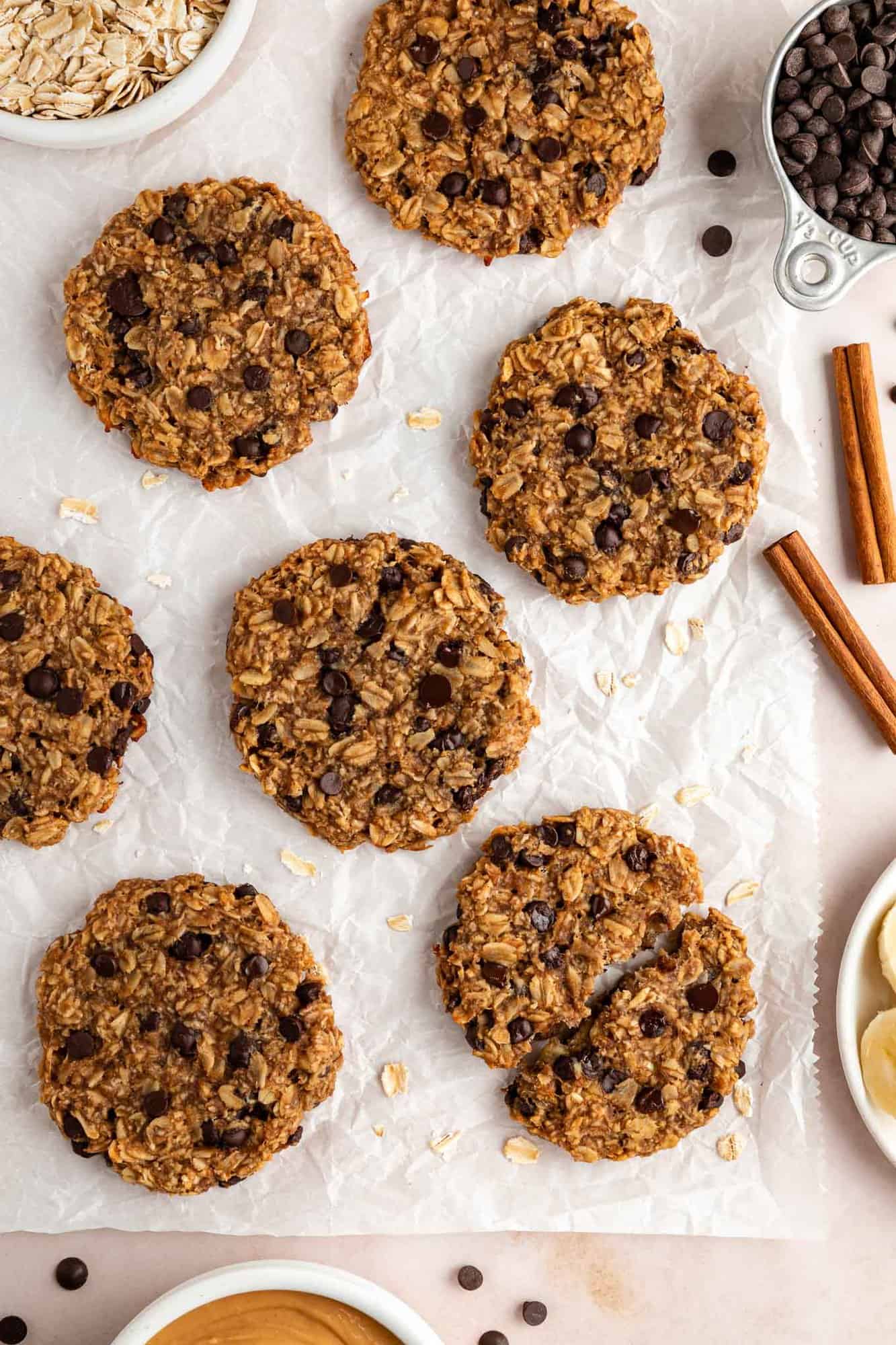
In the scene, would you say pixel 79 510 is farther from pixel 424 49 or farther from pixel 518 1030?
pixel 518 1030

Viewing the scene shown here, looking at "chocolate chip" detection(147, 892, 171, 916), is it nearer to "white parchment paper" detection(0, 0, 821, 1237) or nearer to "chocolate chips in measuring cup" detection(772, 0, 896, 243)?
"white parchment paper" detection(0, 0, 821, 1237)

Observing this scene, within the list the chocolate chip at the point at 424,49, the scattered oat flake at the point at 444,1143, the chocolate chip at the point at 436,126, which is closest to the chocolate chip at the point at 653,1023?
the scattered oat flake at the point at 444,1143

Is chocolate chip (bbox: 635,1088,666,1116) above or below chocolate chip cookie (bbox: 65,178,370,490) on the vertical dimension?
below

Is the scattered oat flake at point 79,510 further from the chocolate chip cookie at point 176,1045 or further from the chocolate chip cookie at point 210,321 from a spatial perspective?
the chocolate chip cookie at point 176,1045

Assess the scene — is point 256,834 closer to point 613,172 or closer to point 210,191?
point 210,191

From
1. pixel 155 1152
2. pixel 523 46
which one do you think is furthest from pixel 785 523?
pixel 155 1152

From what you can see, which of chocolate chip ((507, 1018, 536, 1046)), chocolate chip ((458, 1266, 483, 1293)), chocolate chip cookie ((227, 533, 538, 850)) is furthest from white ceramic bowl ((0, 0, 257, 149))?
chocolate chip ((458, 1266, 483, 1293))
